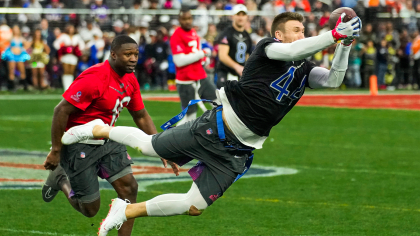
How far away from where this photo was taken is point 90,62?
24.7m

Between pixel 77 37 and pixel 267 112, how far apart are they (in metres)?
19.2

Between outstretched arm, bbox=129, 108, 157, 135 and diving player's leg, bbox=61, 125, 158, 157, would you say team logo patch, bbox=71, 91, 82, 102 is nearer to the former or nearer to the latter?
diving player's leg, bbox=61, 125, 158, 157

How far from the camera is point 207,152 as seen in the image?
17.9ft

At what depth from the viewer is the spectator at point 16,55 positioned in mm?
22856

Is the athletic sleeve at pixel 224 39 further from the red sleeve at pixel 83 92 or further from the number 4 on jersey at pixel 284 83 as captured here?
the number 4 on jersey at pixel 284 83

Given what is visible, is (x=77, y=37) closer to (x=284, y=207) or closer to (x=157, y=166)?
(x=157, y=166)

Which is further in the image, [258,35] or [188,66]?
[258,35]

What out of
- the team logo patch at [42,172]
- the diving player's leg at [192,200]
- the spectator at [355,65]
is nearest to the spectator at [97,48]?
the spectator at [355,65]

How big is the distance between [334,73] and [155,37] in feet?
69.6

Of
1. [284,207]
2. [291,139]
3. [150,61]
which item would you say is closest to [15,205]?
[284,207]

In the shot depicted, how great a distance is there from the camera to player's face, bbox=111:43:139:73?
19.5 ft

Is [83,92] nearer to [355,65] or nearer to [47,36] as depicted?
[47,36]

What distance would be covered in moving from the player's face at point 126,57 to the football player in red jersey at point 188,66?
6026mm

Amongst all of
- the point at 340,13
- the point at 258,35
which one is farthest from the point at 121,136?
the point at 258,35
